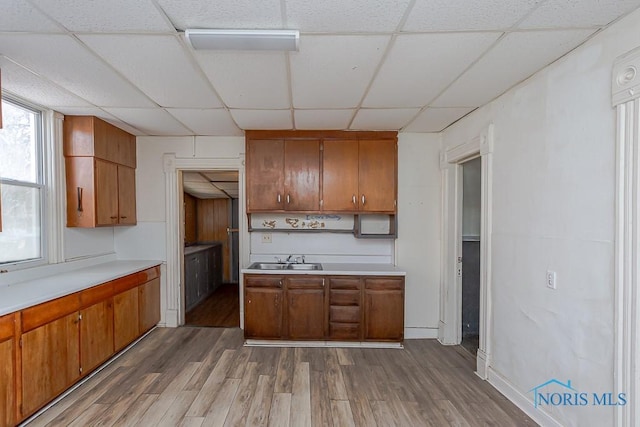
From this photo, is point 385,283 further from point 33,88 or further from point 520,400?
point 33,88

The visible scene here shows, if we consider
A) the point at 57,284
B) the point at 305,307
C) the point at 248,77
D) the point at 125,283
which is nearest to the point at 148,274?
the point at 125,283

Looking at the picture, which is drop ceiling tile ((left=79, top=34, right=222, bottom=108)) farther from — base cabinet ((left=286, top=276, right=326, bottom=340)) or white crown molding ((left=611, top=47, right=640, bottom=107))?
white crown molding ((left=611, top=47, right=640, bottom=107))

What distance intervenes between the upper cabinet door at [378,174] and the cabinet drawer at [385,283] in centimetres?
79

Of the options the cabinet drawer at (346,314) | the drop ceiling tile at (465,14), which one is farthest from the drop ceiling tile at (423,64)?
the cabinet drawer at (346,314)

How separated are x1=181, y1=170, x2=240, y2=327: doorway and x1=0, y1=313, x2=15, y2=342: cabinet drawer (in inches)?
88.2

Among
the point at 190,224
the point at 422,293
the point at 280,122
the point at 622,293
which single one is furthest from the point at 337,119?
the point at 190,224

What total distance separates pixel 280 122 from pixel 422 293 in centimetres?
260

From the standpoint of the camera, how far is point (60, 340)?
2.30m

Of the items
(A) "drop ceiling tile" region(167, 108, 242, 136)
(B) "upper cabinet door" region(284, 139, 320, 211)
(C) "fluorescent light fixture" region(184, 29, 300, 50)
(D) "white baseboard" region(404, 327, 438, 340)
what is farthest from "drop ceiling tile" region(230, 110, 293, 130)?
(D) "white baseboard" region(404, 327, 438, 340)

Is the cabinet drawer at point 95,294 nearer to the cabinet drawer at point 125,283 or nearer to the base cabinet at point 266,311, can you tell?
the cabinet drawer at point 125,283

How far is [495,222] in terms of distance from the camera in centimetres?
259

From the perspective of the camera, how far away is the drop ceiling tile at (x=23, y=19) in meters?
1.47

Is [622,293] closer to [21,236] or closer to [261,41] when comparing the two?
[261,41]

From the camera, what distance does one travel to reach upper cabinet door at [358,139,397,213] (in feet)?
11.6
